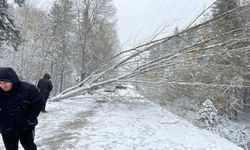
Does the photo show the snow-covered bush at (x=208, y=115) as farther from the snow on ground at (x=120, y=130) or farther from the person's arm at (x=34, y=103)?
the person's arm at (x=34, y=103)

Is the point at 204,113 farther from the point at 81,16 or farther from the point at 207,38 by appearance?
the point at 81,16

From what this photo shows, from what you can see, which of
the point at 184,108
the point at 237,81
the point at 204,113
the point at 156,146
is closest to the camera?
the point at 156,146

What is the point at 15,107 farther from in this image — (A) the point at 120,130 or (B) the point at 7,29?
(B) the point at 7,29

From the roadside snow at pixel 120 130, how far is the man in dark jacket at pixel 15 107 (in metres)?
2.73

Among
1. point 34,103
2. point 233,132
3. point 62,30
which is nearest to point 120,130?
point 34,103

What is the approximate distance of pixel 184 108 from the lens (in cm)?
1336

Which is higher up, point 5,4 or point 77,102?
point 5,4

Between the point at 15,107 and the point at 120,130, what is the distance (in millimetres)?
5161

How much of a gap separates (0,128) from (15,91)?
1.69ft

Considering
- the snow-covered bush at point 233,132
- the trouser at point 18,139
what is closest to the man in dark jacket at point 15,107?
the trouser at point 18,139

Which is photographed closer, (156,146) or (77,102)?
(156,146)

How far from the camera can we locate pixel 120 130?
954 centimetres

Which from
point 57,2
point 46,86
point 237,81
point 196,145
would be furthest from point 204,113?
point 57,2

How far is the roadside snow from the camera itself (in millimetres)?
7846
